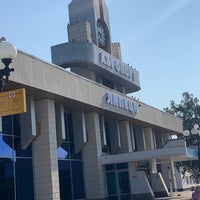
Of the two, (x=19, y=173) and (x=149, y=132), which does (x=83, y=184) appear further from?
(x=149, y=132)

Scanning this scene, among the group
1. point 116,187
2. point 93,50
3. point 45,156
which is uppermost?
point 93,50

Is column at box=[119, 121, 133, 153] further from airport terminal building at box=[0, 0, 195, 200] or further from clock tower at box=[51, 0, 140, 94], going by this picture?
clock tower at box=[51, 0, 140, 94]

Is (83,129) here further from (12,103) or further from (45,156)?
(12,103)

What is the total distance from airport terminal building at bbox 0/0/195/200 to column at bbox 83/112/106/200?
71mm

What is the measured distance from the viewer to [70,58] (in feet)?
109

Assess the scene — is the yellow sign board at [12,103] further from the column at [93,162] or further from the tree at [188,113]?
the tree at [188,113]

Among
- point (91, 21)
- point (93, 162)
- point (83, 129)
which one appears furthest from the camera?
point (91, 21)

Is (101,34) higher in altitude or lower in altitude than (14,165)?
higher

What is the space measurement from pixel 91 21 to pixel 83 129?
1204cm

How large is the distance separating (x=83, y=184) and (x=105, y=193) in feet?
6.41

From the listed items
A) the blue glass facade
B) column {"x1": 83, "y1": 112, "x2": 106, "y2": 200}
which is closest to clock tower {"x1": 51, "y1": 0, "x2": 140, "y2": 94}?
column {"x1": 83, "y1": 112, "x2": 106, "y2": 200}

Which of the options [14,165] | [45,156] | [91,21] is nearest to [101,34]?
[91,21]

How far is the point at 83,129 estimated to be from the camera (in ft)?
92.6

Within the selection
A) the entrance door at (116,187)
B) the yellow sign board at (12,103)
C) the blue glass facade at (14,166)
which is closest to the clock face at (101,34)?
the entrance door at (116,187)
